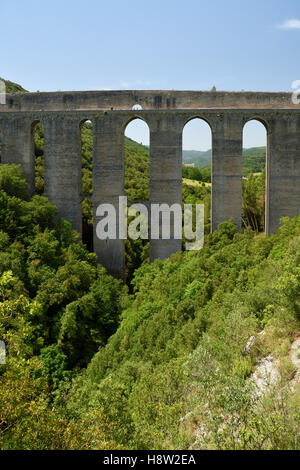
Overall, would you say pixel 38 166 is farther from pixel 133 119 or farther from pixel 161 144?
pixel 161 144

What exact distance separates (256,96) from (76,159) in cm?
814

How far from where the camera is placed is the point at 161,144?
55.0 ft

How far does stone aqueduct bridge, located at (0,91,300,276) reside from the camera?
16.7 metres

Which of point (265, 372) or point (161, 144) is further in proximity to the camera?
point (161, 144)

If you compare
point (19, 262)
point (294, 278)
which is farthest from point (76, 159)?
point (294, 278)

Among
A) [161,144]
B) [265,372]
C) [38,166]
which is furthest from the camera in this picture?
[38,166]

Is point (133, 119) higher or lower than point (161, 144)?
higher

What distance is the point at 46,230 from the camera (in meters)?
15.4

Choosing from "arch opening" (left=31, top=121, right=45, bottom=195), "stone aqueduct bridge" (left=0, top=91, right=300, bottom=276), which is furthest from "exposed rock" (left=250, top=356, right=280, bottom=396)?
"arch opening" (left=31, top=121, right=45, bottom=195)

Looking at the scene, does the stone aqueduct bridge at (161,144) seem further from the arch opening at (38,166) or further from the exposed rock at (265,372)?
the exposed rock at (265,372)

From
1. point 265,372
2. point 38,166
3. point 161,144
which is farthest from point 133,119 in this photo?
point 265,372

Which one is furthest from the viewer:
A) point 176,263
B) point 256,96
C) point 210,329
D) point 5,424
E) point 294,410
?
point 256,96

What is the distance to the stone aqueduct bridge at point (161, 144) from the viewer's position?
1669cm
